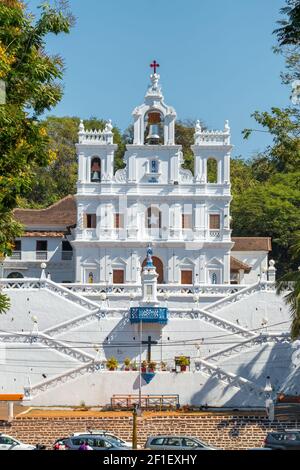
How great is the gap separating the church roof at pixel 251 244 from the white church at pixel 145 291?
0.09 meters

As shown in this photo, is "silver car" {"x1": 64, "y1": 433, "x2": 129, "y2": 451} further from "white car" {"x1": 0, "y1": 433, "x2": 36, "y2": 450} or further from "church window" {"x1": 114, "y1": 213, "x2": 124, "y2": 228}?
"church window" {"x1": 114, "y1": 213, "x2": 124, "y2": 228}

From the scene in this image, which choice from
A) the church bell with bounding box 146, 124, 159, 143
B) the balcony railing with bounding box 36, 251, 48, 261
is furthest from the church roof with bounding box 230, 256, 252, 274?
the balcony railing with bounding box 36, 251, 48, 261

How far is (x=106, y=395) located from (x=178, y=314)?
21.9 feet

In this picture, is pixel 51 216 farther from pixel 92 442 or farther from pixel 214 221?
pixel 92 442

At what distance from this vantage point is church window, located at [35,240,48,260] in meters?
66.0

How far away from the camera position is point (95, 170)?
61.7 metres

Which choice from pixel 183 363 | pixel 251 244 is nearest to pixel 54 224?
pixel 251 244

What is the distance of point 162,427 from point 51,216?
30967 millimetres

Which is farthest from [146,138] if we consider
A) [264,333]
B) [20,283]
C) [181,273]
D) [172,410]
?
[172,410]

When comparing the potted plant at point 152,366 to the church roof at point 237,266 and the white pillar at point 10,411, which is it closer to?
the white pillar at point 10,411

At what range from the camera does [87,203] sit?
201ft

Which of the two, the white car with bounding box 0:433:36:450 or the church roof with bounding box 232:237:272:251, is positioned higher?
the church roof with bounding box 232:237:272:251

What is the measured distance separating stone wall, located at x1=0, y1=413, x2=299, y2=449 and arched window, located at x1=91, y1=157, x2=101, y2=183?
24171mm

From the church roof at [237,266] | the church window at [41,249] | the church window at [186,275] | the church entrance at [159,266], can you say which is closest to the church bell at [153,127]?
the church entrance at [159,266]
